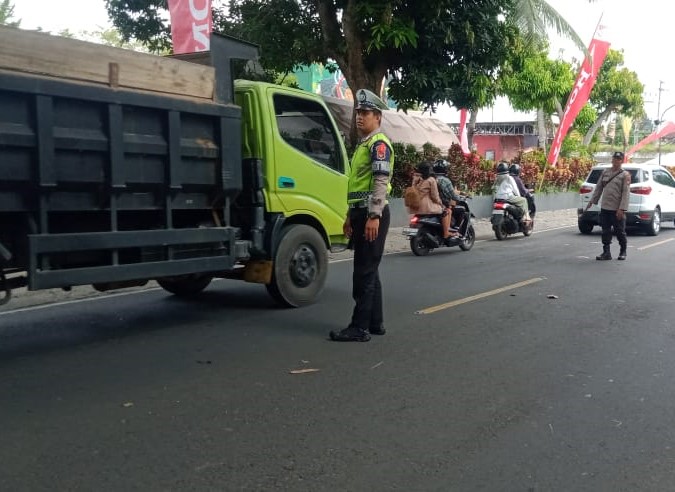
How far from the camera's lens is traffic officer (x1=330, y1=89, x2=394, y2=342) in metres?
5.33

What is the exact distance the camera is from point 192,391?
4.32 m

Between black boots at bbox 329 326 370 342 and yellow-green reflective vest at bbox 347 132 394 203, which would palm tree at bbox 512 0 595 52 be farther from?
black boots at bbox 329 326 370 342

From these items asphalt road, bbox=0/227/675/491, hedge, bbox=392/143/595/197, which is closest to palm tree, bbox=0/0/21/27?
hedge, bbox=392/143/595/197

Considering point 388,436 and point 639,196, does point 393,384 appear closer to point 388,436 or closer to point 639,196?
point 388,436

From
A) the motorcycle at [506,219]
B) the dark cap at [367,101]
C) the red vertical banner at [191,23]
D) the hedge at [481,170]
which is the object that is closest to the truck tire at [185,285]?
the dark cap at [367,101]

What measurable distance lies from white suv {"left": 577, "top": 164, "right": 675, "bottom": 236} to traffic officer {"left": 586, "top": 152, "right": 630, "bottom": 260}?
→ 4419 mm

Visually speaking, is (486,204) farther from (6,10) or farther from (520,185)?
(6,10)

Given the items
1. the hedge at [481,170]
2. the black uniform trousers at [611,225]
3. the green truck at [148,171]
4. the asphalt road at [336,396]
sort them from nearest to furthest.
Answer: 1. the asphalt road at [336,396]
2. the green truck at [148,171]
3. the black uniform trousers at [611,225]
4. the hedge at [481,170]

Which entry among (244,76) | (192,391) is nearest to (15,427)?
(192,391)

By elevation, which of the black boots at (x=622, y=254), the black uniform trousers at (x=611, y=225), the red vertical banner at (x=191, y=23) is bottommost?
the black boots at (x=622, y=254)

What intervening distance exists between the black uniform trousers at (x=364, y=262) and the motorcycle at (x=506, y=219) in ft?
30.8

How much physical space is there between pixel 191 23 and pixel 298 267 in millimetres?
5354

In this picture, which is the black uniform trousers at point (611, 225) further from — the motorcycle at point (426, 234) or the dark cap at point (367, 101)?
the dark cap at point (367, 101)

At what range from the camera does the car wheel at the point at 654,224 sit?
1558cm
